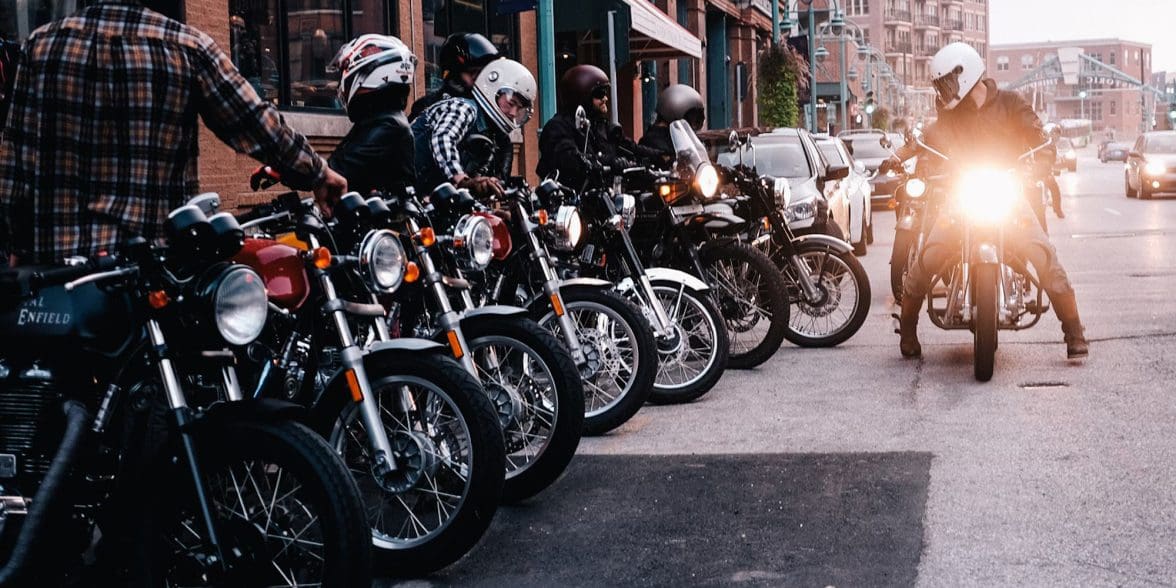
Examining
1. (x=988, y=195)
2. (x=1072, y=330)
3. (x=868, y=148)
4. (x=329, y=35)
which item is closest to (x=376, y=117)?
(x=988, y=195)

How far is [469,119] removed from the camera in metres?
6.99

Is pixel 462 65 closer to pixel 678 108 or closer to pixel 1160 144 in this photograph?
pixel 678 108

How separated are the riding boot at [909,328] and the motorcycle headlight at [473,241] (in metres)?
4.02

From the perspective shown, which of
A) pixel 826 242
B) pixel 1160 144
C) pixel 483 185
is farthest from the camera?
pixel 1160 144

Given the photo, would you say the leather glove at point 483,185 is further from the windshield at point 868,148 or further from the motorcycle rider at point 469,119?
the windshield at point 868,148

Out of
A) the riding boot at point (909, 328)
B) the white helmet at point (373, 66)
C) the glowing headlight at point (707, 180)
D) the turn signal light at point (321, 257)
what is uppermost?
the white helmet at point (373, 66)

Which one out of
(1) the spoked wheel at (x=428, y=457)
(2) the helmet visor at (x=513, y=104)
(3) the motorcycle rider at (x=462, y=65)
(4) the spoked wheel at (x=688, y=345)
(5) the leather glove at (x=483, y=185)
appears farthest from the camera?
(4) the spoked wheel at (x=688, y=345)

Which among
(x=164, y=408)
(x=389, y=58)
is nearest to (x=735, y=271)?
(x=389, y=58)

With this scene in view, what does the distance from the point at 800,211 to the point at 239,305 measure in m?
10.5

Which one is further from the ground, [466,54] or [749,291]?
[466,54]

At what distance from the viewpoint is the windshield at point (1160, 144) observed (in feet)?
106

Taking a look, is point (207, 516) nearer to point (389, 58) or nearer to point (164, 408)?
point (164, 408)

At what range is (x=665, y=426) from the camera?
735 centimetres

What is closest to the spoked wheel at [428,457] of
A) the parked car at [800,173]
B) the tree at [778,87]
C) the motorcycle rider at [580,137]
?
the motorcycle rider at [580,137]
